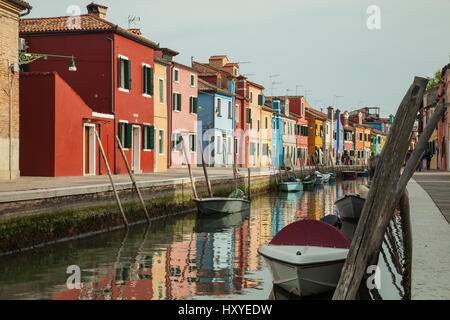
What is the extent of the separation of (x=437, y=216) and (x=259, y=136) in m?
42.1

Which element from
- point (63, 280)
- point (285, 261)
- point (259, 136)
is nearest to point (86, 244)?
point (63, 280)

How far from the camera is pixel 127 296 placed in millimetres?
9664

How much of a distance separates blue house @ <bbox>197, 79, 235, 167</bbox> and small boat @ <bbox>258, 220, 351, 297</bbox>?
31461mm

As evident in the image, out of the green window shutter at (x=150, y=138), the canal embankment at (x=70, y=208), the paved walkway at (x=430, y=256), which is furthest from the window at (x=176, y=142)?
the paved walkway at (x=430, y=256)

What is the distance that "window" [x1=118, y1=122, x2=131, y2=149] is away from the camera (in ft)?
86.8

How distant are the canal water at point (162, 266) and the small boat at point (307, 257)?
440 mm

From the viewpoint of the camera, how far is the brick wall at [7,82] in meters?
19.0

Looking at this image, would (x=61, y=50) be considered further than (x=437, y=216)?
Yes

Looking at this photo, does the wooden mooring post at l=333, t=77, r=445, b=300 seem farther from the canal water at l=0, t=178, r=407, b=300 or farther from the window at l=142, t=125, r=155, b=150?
the window at l=142, t=125, r=155, b=150

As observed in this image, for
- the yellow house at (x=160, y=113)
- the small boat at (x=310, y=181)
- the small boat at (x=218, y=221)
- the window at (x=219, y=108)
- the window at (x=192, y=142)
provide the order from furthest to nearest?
the window at (x=219, y=108) → the small boat at (x=310, y=181) → the window at (x=192, y=142) → the yellow house at (x=160, y=113) → the small boat at (x=218, y=221)

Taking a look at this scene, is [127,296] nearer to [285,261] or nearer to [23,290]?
[23,290]

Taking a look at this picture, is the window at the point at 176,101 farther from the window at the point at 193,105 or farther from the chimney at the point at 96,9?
the chimney at the point at 96,9

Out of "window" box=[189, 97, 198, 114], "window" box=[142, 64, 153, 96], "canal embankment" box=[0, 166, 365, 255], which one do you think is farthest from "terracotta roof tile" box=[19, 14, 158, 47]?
"window" box=[189, 97, 198, 114]
